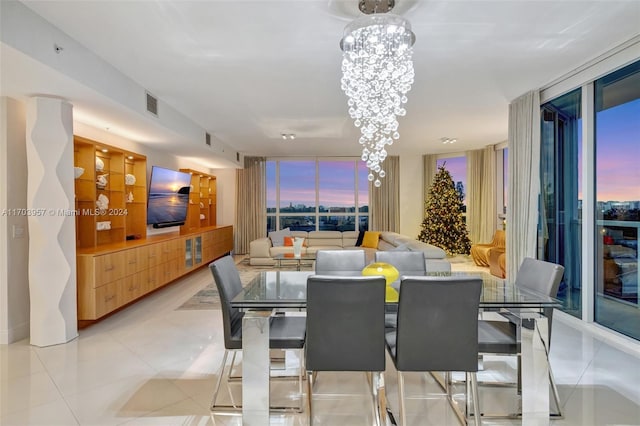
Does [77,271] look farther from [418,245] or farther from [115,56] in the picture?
[418,245]

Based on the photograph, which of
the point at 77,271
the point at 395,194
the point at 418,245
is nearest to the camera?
the point at 77,271

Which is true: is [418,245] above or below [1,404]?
above

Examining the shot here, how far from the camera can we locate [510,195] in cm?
459

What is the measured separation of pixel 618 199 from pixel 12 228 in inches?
228

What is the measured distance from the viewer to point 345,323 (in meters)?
1.89

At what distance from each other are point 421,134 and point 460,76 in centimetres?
291

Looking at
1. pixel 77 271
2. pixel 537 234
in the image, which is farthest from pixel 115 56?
pixel 537 234

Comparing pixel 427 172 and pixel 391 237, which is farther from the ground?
pixel 427 172

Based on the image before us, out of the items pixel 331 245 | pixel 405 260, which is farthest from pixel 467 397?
pixel 331 245

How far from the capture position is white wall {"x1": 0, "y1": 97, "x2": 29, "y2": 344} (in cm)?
332

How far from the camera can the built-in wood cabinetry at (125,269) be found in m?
3.65

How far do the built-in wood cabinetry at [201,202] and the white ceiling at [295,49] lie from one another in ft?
9.54

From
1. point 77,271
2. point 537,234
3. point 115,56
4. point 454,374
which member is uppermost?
point 115,56

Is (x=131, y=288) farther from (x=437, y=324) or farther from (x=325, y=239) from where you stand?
(x=325, y=239)
